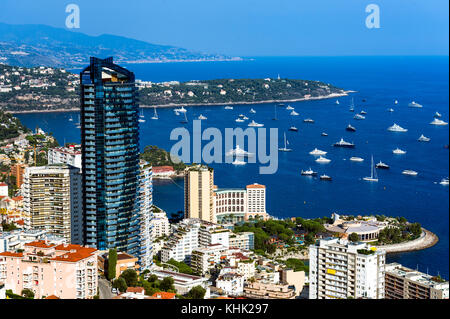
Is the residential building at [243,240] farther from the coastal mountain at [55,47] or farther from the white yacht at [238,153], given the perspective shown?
the coastal mountain at [55,47]

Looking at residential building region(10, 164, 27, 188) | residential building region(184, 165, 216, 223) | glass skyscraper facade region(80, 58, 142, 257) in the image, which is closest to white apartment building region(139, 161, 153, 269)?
glass skyscraper facade region(80, 58, 142, 257)

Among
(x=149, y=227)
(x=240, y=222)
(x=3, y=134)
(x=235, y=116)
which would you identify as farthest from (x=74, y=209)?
(x=235, y=116)

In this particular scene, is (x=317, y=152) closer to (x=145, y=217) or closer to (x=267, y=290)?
(x=145, y=217)

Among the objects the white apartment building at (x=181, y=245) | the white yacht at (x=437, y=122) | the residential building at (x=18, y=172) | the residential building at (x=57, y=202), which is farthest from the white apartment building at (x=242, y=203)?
the white yacht at (x=437, y=122)

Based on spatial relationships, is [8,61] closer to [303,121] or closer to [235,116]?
[235,116]

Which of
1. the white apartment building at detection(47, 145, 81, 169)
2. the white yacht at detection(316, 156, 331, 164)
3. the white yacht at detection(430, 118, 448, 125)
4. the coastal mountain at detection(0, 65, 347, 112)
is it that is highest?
the coastal mountain at detection(0, 65, 347, 112)

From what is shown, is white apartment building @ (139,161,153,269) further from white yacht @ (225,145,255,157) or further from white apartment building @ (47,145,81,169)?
white yacht @ (225,145,255,157)

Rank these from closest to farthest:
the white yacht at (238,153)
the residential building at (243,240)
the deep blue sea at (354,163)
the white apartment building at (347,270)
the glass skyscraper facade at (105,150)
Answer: the white apartment building at (347,270), the glass skyscraper facade at (105,150), the residential building at (243,240), the deep blue sea at (354,163), the white yacht at (238,153)
